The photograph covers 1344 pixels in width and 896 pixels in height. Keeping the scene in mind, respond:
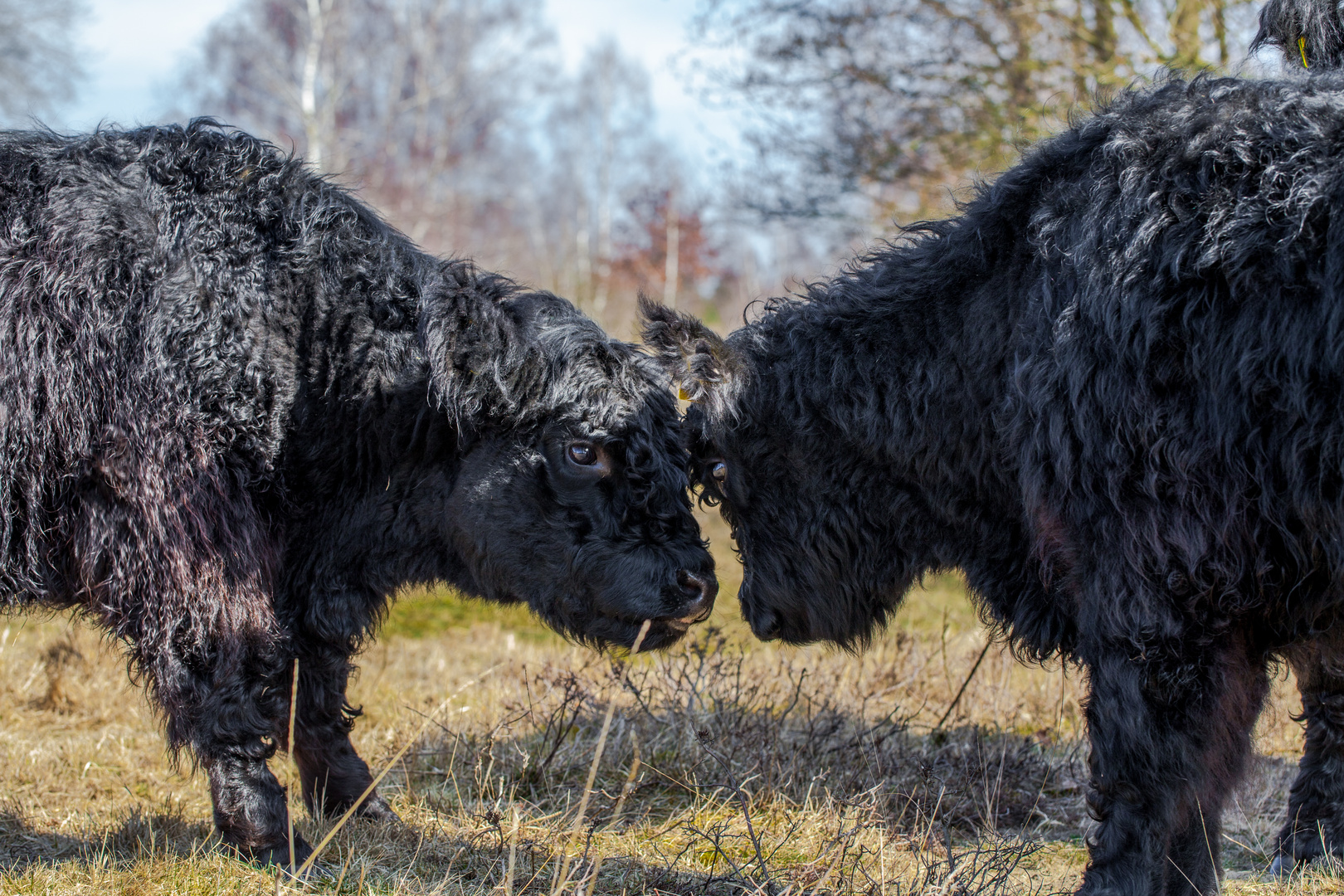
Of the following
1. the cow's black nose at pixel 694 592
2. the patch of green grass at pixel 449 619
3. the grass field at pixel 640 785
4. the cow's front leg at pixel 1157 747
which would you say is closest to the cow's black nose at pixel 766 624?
the cow's black nose at pixel 694 592

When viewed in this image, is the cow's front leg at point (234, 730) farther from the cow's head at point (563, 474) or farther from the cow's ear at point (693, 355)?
the cow's ear at point (693, 355)

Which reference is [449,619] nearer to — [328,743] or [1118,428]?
[328,743]

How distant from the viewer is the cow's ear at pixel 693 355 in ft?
10.7

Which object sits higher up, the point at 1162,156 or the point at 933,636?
the point at 1162,156

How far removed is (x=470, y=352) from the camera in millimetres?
3230

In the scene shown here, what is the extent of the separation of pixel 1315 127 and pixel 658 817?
9.82 feet

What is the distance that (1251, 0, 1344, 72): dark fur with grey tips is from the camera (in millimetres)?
3299

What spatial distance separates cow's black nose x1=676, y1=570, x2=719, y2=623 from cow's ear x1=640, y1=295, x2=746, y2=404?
590 millimetres

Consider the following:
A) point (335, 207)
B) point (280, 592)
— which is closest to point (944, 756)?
point (280, 592)

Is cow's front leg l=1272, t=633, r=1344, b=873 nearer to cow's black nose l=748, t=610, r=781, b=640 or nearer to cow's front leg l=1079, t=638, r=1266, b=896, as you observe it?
cow's front leg l=1079, t=638, r=1266, b=896

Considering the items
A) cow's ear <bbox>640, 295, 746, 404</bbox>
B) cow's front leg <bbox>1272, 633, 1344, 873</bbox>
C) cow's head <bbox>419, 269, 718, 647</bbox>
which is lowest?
cow's front leg <bbox>1272, 633, 1344, 873</bbox>

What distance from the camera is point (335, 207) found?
11.2ft

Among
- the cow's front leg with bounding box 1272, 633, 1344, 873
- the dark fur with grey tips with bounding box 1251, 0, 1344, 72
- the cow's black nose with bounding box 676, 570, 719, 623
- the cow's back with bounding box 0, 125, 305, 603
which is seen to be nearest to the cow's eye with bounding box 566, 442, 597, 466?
the cow's black nose with bounding box 676, 570, 719, 623

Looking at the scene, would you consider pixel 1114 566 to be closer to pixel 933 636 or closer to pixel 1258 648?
pixel 1258 648
